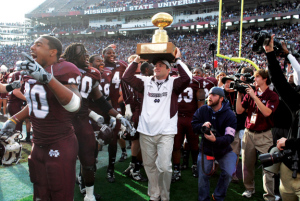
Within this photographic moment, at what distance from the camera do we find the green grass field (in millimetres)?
3387

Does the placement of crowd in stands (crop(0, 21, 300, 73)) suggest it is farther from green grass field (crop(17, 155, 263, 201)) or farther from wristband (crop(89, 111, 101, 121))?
wristband (crop(89, 111, 101, 121))

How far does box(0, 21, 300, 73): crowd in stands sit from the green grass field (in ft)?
50.1

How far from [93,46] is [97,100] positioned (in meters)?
38.0

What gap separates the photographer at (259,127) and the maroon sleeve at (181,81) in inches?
31.4

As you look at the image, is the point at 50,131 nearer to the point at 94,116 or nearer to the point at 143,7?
the point at 94,116

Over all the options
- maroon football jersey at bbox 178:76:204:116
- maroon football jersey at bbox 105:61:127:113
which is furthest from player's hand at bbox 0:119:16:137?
maroon football jersey at bbox 178:76:204:116

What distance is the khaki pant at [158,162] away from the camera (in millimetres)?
3016

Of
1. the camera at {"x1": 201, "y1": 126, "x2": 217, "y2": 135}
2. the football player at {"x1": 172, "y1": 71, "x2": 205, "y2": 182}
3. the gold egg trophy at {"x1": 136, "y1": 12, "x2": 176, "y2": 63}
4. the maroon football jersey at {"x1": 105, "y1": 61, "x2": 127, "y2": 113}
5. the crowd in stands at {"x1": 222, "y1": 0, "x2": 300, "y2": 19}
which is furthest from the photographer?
the crowd in stands at {"x1": 222, "y1": 0, "x2": 300, "y2": 19}

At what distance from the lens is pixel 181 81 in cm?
318

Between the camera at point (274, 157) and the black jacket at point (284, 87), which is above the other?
the black jacket at point (284, 87)

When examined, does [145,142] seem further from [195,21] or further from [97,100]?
[195,21]

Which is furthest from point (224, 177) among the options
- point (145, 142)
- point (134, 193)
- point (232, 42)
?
point (232, 42)

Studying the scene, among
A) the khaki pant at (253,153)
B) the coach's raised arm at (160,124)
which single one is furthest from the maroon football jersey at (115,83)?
the khaki pant at (253,153)

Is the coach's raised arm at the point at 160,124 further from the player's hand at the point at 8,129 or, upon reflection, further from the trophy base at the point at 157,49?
the player's hand at the point at 8,129
